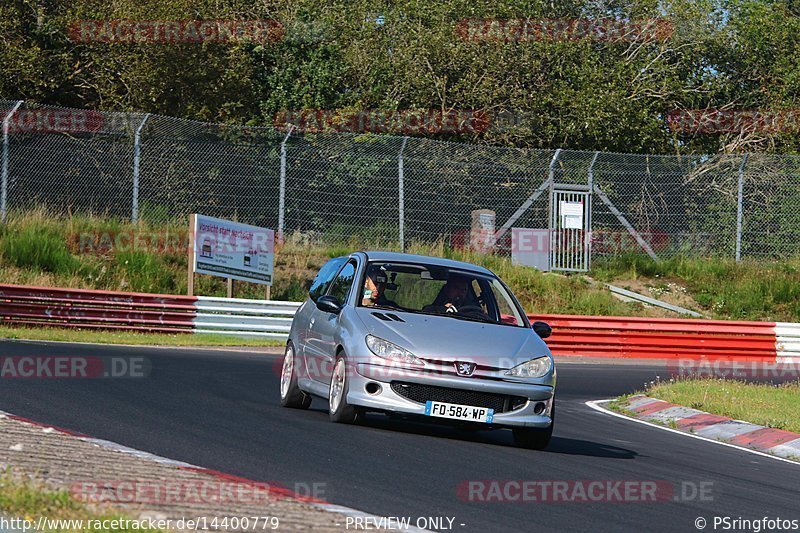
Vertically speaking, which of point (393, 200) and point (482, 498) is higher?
point (393, 200)

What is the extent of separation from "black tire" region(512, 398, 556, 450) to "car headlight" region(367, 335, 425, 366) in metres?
1.06

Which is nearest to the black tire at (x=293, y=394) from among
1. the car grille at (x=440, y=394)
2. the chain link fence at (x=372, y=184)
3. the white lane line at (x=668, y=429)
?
the car grille at (x=440, y=394)

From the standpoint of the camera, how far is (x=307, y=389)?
11984 millimetres

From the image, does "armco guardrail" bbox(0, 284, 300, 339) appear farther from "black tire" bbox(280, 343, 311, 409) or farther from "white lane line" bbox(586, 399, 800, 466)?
"black tire" bbox(280, 343, 311, 409)

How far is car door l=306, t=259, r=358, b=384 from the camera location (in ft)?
37.1

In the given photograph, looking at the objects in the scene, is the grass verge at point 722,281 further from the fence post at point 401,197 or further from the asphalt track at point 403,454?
the asphalt track at point 403,454

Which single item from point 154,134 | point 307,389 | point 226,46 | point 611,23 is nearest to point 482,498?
point 307,389

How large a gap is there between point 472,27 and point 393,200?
9.71 metres

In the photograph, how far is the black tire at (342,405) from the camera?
35.0 feet

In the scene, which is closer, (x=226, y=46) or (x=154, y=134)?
(x=154, y=134)

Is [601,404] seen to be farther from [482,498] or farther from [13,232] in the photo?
[13,232]

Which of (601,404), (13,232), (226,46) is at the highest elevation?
(226,46)

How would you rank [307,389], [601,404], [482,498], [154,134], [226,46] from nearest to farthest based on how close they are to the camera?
1. [482,498]
2. [307,389]
3. [601,404]
4. [154,134]
5. [226,46]

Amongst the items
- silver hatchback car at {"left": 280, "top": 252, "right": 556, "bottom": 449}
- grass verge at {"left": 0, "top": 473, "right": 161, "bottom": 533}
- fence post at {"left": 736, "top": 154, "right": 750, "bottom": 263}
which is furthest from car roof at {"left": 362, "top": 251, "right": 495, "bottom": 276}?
fence post at {"left": 736, "top": 154, "right": 750, "bottom": 263}
